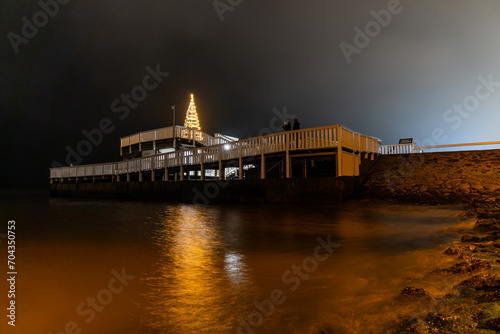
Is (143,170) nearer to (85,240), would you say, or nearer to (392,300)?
(85,240)

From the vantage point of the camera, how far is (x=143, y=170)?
77.8ft

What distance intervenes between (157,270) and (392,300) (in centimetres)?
271

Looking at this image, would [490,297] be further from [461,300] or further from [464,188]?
[464,188]

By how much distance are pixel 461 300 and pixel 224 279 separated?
223 centimetres

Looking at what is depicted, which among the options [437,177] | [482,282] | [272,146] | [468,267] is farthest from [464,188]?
[482,282]

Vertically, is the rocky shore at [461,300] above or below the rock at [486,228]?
below

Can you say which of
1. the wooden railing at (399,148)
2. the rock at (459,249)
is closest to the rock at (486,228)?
the rock at (459,249)

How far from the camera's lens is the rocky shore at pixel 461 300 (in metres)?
2.00

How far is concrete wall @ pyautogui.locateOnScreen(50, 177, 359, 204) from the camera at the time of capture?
12.4 m

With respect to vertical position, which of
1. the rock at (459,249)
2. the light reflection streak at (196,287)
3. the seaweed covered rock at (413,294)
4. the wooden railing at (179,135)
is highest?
the wooden railing at (179,135)

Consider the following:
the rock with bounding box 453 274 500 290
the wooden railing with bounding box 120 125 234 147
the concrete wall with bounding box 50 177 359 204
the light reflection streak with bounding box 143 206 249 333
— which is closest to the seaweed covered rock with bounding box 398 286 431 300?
the rock with bounding box 453 274 500 290

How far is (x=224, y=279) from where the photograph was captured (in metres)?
3.41

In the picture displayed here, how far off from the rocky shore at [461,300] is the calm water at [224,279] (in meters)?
0.14

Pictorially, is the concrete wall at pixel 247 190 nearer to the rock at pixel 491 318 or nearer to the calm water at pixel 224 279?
the calm water at pixel 224 279
